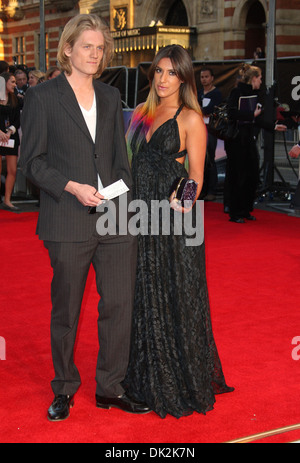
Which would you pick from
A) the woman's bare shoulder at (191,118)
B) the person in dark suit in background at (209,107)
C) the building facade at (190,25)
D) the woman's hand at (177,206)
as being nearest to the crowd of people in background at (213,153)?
the person in dark suit in background at (209,107)

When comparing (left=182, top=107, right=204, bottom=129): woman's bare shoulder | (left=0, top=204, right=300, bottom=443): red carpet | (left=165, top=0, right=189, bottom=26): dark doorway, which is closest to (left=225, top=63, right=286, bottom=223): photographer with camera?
(left=0, top=204, right=300, bottom=443): red carpet

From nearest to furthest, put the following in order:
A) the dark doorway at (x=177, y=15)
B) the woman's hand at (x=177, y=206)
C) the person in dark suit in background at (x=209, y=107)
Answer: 1. the woman's hand at (x=177, y=206)
2. the person in dark suit in background at (x=209, y=107)
3. the dark doorway at (x=177, y=15)

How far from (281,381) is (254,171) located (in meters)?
4.87

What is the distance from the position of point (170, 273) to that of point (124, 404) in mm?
628

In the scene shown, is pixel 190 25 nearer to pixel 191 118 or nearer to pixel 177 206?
pixel 191 118

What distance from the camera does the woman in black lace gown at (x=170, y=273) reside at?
123 inches

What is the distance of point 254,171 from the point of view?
808 cm

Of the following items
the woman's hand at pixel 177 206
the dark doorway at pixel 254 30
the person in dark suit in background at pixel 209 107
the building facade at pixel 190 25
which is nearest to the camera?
the woman's hand at pixel 177 206

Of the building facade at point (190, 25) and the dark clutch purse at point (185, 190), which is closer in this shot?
the dark clutch purse at point (185, 190)

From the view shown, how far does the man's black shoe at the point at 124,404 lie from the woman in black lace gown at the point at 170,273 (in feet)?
0.15

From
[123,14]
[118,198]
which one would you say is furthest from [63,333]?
[123,14]

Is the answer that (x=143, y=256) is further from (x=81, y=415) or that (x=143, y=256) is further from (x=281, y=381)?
(x=281, y=381)

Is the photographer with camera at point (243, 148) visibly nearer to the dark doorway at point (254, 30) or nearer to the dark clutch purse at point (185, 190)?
the dark clutch purse at point (185, 190)

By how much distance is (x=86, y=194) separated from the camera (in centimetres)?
275
